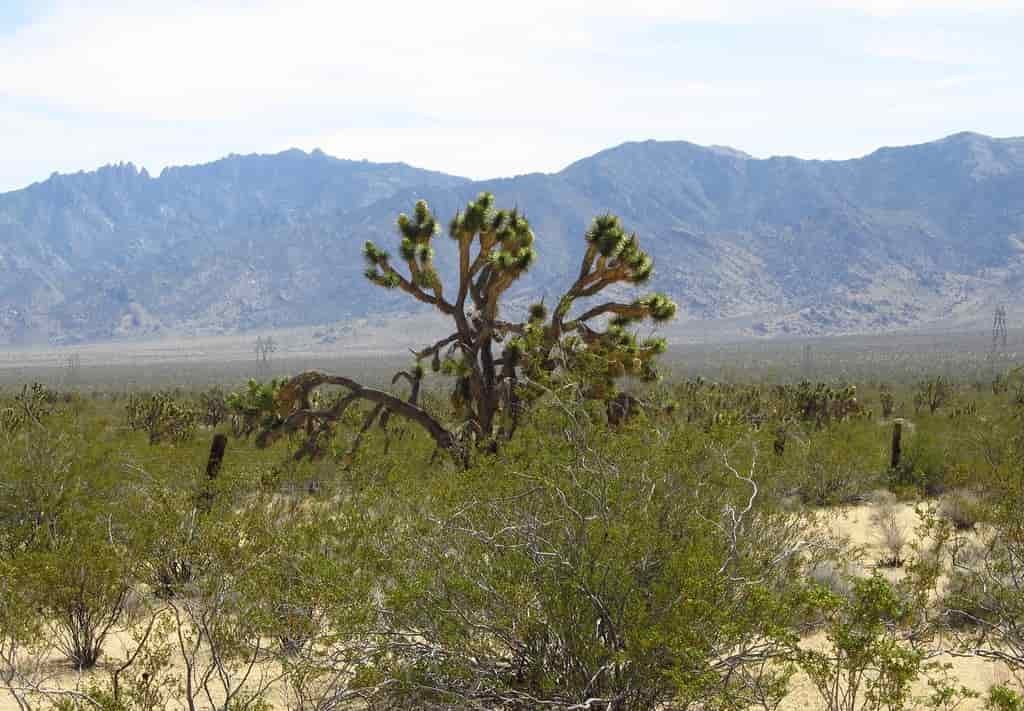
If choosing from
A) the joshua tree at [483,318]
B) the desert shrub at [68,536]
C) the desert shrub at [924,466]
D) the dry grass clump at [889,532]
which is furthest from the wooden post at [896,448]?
the desert shrub at [68,536]

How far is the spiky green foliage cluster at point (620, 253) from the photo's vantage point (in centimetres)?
1781

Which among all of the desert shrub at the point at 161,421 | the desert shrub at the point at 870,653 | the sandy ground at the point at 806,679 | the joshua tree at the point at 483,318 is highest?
the joshua tree at the point at 483,318

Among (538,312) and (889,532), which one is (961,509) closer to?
(889,532)

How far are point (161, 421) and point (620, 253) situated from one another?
46.0ft

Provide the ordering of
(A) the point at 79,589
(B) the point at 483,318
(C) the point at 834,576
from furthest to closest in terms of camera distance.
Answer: (B) the point at 483,318 → (C) the point at 834,576 → (A) the point at 79,589

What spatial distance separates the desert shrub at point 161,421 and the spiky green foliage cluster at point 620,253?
378 inches

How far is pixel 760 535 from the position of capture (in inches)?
326

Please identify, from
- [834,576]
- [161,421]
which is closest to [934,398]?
[161,421]

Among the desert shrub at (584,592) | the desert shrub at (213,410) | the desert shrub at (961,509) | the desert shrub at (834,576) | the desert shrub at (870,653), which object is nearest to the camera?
the desert shrub at (870,653)

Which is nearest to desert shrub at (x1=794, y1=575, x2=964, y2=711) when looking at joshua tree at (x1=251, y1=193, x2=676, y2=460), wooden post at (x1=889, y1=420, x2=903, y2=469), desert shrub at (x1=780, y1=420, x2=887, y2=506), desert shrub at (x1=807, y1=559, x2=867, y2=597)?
desert shrub at (x1=807, y1=559, x2=867, y2=597)

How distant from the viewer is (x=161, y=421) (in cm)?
2636

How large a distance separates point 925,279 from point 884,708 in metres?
199

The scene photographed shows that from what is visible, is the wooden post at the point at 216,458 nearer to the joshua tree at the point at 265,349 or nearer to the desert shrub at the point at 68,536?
the desert shrub at the point at 68,536

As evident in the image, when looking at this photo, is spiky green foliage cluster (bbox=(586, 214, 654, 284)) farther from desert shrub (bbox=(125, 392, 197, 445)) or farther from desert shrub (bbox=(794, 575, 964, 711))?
desert shrub (bbox=(794, 575, 964, 711))
